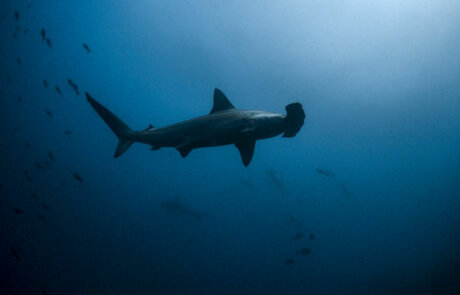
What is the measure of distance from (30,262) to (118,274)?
10.6 m

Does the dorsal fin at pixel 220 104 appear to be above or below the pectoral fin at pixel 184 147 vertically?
above

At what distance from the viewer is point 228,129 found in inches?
187

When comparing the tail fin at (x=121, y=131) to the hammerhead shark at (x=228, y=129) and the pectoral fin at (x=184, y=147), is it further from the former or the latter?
the pectoral fin at (x=184, y=147)

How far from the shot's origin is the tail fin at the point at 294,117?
4312mm

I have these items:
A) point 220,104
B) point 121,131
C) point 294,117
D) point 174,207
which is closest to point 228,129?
point 220,104

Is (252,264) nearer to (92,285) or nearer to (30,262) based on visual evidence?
(92,285)

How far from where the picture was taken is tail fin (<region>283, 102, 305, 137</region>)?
431cm

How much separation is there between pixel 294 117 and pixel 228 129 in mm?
1360

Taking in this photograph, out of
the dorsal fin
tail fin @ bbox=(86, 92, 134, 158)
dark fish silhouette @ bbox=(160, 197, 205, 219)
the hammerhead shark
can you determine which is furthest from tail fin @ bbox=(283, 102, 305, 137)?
dark fish silhouette @ bbox=(160, 197, 205, 219)

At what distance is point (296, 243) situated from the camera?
4259 centimetres

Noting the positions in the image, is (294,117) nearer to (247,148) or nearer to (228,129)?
(247,148)

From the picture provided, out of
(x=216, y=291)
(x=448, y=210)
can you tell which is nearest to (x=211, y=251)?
(x=216, y=291)

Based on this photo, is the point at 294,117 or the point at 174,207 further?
the point at 174,207

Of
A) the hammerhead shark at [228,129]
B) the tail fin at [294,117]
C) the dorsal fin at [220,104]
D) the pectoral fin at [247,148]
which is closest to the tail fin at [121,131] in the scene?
the hammerhead shark at [228,129]
